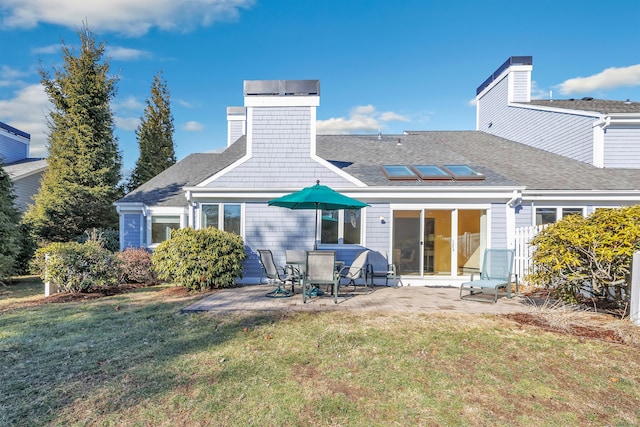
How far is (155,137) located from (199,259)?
13839 millimetres

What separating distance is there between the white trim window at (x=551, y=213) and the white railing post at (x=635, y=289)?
16.1 feet

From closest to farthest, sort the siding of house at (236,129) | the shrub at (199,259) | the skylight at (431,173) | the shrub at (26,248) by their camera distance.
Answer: the shrub at (199,259)
the skylight at (431,173)
the shrub at (26,248)
the siding of house at (236,129)

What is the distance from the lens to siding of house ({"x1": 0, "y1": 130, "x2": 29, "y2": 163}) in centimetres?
1852

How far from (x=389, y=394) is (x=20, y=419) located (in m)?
3.21

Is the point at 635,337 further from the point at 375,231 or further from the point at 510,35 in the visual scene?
the point at 510,35

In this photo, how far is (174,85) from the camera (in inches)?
→ 761

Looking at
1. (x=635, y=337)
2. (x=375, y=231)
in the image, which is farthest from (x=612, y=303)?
(x=375, y=231)

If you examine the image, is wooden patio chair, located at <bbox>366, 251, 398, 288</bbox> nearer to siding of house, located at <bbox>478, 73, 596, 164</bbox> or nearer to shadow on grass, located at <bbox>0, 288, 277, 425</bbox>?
shadow on grass, located at <bbox>0, 288, 277, 425</bbox>

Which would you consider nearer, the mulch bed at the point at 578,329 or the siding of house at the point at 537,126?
the mulch bed at the point at 578,329

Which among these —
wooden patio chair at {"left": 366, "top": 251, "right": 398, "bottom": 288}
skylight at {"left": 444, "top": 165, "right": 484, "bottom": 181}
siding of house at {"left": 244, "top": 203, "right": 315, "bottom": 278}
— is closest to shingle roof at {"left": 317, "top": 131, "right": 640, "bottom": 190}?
skylight at {"left": 444, "top": 165, "right": 484, "bottom": 181}

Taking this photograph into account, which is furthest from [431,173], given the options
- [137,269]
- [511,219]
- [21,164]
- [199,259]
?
[21,164]

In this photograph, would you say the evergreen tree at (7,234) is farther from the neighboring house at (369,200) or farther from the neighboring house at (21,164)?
the neighboring house at (21,164)

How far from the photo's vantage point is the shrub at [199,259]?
752cm

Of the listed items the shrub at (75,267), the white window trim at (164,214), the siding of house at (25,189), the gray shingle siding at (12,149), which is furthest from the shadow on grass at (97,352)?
the gray shingle siding at (12,149)
